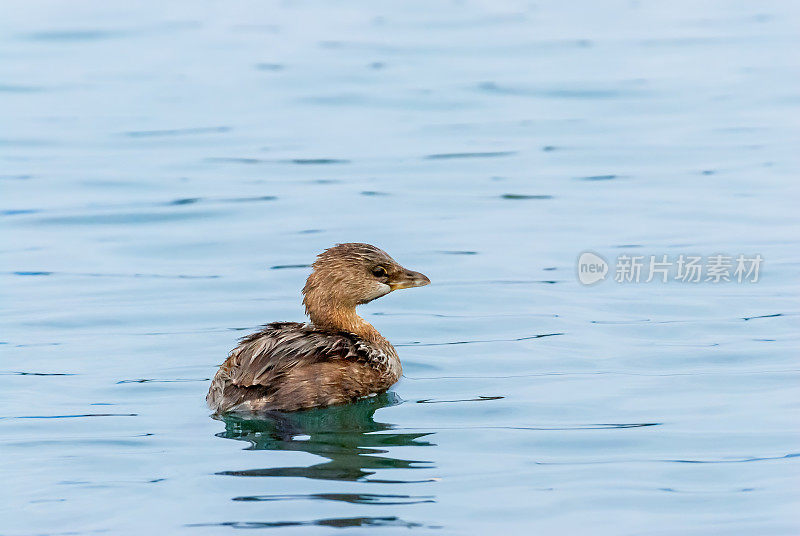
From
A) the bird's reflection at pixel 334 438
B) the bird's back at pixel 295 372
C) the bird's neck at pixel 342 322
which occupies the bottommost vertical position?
the bird's reflection at pixel 334 438

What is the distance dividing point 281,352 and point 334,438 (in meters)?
0.78

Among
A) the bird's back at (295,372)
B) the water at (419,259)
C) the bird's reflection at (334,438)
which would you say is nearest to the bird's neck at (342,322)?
the bird's back at (295,372)

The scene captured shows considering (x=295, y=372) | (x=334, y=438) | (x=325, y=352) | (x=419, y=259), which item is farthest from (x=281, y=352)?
(x=419, y=259)

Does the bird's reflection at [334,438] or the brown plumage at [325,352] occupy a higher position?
the brown plumage at [325,352]

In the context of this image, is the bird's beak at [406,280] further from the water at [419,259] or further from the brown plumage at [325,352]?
the water at [419,259]

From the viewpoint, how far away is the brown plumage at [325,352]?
8508 mm

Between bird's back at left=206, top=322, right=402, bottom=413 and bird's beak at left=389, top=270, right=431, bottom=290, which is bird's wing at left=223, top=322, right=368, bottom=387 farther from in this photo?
bird's beak at left=389, top=270, right=431, bottom=290

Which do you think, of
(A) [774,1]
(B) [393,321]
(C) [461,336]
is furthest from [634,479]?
(A) [774,1]

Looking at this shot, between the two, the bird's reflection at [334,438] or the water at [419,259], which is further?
the bird's reflection at [334,438]

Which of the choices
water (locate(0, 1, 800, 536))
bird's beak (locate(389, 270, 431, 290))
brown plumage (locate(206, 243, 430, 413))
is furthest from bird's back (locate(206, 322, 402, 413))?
bird's beak (locate(389, 270, 431, 290))

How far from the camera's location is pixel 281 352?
862cm

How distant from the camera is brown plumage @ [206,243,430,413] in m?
8.51

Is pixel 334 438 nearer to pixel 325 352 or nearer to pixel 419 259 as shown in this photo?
pixel 325 352

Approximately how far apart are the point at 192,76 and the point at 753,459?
13655 mm
